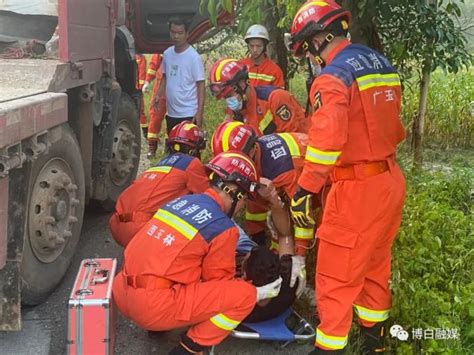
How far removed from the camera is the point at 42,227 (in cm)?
300

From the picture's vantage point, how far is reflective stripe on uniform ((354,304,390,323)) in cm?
294

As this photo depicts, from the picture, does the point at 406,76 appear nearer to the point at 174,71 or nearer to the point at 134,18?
the point at 174,71

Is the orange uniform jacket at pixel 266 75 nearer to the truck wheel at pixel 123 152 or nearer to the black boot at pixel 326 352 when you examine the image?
the truck wheel at pixel 123 152

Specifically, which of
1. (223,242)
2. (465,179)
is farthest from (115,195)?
(465,179)

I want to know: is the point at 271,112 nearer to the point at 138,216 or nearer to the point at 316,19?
the point at 138,216

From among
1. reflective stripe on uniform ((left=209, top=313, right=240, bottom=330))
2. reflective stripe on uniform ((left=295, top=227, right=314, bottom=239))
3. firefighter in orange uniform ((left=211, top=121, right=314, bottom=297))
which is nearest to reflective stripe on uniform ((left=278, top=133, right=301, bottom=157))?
firefighter in orange uniform ((left=211, top=121, right=314, bottom=297))

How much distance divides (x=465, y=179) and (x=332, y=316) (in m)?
2.95

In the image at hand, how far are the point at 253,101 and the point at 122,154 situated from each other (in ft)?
3.94

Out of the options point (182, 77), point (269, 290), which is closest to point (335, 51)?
point (269, 290)

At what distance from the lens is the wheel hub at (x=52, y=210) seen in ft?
9.77

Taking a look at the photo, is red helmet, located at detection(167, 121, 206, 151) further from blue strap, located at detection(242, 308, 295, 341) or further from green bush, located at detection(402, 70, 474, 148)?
green bush, located at detection(402, 70, 474, 148)

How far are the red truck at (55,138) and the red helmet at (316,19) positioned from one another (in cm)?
124

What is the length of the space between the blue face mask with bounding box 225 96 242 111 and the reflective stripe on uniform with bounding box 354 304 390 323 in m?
1.91

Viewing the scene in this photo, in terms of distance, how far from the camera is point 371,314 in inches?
116
